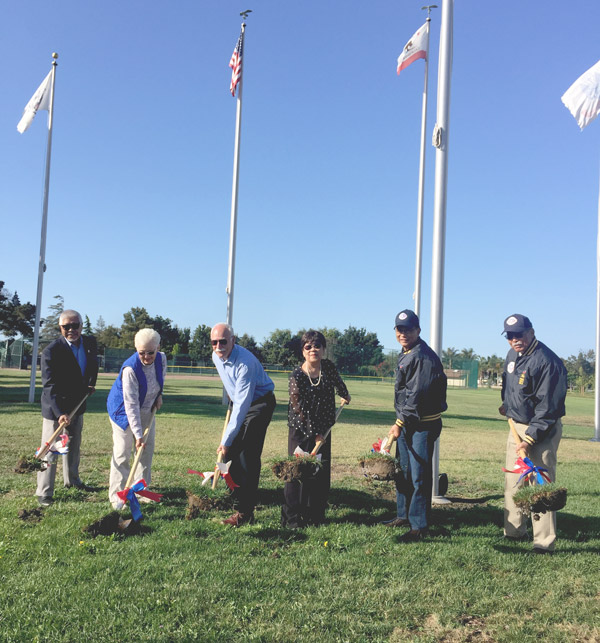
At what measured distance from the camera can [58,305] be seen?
82.9m

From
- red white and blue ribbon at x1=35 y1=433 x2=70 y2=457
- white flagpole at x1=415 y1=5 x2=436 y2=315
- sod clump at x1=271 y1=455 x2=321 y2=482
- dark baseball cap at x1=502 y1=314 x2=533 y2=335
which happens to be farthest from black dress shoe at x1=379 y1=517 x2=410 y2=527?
white flagpole at x1=415 y1=5 x2=436 y2=315

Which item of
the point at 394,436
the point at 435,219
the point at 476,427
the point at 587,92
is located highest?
the point at 587,92

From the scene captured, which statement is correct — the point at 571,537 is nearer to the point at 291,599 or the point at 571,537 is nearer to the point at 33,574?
the point at 291,599

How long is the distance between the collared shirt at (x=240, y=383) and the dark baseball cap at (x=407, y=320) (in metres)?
1.39

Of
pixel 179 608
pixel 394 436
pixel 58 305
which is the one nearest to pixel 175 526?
pixel 179 608

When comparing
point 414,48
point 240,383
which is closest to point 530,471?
point 240,383

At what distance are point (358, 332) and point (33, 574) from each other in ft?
335

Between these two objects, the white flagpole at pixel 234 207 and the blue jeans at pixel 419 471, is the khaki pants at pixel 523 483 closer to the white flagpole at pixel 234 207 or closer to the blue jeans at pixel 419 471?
the blue jeans at pixel 419 471

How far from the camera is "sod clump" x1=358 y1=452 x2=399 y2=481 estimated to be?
5.12 metres

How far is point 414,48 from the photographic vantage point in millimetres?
13602

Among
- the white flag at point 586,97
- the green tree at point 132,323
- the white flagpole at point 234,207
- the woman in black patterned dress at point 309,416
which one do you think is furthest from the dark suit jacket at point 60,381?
the green tree at point 132,323

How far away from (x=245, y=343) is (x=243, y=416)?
3027 inches

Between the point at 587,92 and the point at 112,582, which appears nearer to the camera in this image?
the point at 112,582

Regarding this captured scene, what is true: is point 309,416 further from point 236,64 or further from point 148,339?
point 236,64
